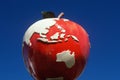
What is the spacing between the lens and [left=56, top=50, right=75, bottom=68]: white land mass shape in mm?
6449

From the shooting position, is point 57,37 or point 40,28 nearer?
point 57,37

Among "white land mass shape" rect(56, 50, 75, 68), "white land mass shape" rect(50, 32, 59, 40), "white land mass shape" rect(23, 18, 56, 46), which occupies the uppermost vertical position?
"white land mass shape" rect(23, 18, 56, 46)

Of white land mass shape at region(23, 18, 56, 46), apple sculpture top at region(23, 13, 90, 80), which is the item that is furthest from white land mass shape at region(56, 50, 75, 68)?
white land mass shape at region(23, 18, 56, 46)

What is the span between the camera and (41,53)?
648 cm

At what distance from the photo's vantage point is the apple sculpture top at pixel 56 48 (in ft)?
21.2

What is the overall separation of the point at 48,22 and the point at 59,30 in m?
0.28

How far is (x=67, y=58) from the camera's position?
21.4ft

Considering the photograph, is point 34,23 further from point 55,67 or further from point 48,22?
point 55,67

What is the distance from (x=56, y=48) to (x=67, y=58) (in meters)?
0.26

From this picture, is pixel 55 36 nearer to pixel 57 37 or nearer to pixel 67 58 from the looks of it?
pixel 57 37

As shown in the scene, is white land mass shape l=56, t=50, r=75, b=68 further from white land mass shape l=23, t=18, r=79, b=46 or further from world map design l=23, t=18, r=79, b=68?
white land mass shape l=23, t=18, r=79, b=46

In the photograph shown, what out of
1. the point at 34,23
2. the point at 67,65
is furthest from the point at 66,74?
the point at 34,23

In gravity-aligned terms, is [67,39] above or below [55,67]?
above

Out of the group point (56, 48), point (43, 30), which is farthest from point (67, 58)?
point (43, 30)
